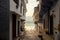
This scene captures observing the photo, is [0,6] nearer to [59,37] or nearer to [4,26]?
[4,26]

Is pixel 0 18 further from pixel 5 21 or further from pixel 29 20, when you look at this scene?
pixel 29 20

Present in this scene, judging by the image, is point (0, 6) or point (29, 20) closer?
point (0, 6)

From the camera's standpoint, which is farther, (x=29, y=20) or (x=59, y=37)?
(x=29, y=20)

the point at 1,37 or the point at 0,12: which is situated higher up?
the point at 0,12

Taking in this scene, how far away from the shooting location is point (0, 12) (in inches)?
258

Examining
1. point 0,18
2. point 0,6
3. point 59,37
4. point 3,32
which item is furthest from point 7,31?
point 59,37

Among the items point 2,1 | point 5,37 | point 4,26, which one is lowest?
point 5,37

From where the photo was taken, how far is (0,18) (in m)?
6.54

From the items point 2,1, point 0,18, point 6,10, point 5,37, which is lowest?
point 5,37

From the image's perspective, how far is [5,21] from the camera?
650 centimetres

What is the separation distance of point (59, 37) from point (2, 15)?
2.98 m

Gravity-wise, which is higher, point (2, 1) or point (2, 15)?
point (2, 1)

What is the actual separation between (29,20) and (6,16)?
40104 mm

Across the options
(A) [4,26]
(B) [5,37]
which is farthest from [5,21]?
(B) [5,37]
